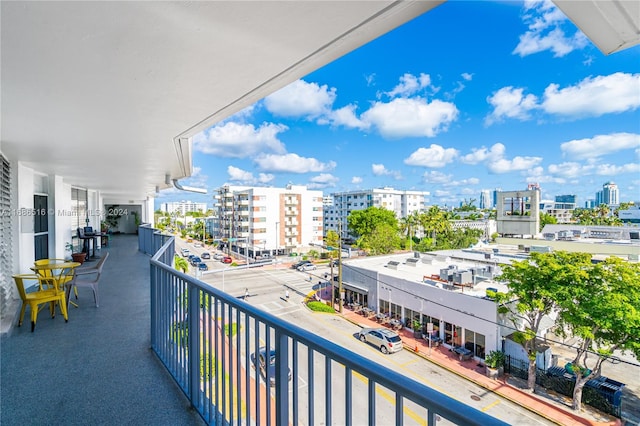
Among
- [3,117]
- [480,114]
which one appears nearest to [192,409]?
[3,117]

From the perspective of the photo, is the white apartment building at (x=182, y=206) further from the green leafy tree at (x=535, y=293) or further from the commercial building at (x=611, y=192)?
the green leafy tree at (x=535, y=293)

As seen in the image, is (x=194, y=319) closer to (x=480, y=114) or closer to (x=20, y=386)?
(x=20, y=386)

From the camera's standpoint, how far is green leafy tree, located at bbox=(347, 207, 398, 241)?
38.6 meters

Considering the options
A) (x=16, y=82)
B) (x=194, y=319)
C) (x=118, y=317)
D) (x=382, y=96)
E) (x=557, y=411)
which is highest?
(x=382, y=96)

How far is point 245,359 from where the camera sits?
1432mm

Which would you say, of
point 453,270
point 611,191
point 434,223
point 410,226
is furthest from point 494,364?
point 410,226

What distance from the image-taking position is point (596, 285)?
877cm

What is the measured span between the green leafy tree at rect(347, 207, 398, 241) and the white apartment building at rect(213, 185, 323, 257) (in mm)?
5278

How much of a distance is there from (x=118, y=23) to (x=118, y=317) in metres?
3.72

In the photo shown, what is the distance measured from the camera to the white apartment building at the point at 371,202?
49.1 metres

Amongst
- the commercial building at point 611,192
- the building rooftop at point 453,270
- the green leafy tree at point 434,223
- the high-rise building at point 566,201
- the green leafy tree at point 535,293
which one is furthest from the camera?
the green leafy tree at point 434,223

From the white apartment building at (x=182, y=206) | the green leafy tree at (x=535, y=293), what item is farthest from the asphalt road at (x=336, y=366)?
the white apartment building at (x=182, y=206)

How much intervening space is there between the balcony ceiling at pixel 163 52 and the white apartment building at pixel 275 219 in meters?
32.4

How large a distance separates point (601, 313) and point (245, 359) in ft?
35.9
